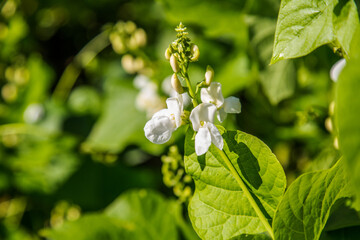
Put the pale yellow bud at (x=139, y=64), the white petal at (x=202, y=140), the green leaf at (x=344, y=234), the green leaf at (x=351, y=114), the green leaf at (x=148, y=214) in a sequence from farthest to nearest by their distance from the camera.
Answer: the pale yellow bud at (x=139, y=64), the green leaf at (x=148, y=214), the green leaf at (x=344, y=234), the white petal at (x=202, y=140), the green leaf at (x=351, y=114)

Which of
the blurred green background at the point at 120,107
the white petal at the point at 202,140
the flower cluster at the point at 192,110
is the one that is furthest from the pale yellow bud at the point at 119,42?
the white petal at the point at 202,140

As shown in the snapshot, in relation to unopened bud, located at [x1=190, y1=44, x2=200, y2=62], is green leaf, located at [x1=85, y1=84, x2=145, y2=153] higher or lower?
lower

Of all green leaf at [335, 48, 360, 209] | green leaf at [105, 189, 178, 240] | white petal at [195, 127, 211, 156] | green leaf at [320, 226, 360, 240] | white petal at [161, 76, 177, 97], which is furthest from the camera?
white petal at [161, 76, 177, 97]

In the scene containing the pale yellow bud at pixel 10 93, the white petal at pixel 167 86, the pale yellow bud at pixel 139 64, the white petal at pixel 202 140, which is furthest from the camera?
the pale yellow bud at pixel 10 93

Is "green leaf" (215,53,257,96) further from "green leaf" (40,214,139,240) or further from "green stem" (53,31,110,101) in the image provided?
"green stem" (53,31,110,101)

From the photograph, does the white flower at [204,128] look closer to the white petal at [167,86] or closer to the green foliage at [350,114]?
the green foliage at [350,114]

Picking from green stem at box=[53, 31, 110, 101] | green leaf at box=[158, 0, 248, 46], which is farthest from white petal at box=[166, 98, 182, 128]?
green stem at box=[53, 31, 110, 101]

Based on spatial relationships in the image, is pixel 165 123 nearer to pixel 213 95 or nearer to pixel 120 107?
pixel 213 95
